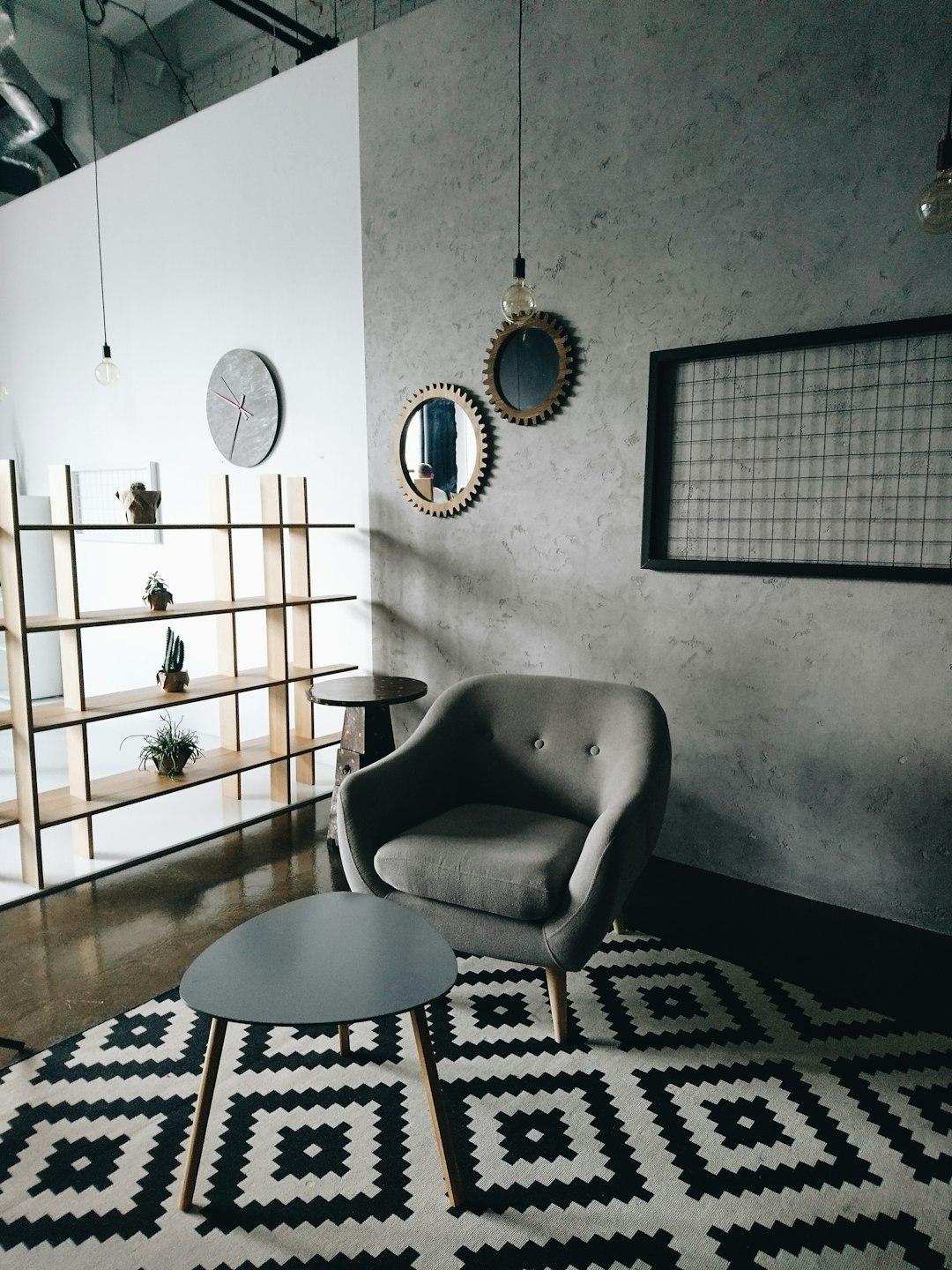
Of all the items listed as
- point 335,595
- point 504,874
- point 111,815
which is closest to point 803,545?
point 504,874

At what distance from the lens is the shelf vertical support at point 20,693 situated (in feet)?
9.47

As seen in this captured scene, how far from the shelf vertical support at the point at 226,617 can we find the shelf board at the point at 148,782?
0.13 meters

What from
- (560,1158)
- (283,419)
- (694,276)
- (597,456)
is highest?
(694,276)

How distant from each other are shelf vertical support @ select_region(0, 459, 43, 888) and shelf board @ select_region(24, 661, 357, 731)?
2.4 inches

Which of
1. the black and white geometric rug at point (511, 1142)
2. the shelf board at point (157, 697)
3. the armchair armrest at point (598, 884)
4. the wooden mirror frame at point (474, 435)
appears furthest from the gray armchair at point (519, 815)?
the shelf board at point (157, 697)

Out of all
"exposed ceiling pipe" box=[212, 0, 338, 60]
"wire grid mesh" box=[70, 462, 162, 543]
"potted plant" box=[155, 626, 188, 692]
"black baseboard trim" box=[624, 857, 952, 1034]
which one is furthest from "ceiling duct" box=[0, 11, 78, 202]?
"black baseboard trim" box=[624, 857, 952, 1034]

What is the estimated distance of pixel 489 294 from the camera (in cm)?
354

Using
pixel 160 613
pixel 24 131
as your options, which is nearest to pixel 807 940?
pixel 160 613

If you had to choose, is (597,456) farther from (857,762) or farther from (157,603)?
(157,603)

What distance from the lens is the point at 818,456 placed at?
9.25 feet

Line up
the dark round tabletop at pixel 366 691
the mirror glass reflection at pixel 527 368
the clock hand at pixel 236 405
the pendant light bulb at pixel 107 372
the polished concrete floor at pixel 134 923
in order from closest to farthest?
the polished concrete floor at pixel 134 923, the dark round tabletop at pixel 366 691, the mirror glass reflection at pixel 527 368, the pendant light bulb at pixel 107 372, the clock hand at pixel 236 405

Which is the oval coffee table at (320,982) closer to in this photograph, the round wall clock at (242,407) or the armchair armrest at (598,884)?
the armchair armrest at (598,884)

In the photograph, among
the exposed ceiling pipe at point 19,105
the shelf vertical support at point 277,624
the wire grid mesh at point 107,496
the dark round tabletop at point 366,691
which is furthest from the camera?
the wire grid mesh at point 107,496

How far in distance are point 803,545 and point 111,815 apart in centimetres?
312
